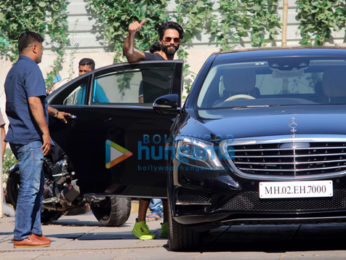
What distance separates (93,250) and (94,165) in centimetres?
116

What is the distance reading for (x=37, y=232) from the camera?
7.75 meters

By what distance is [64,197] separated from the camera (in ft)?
30.4

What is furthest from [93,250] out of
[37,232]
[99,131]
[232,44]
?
[232,44]

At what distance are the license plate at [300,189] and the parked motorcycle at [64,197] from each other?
A: 9.47 feet

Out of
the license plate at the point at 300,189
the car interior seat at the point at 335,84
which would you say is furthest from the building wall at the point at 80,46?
the license plate at the point at 300,189

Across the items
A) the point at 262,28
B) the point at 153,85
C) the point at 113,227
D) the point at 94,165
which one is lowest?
the point at 113,227

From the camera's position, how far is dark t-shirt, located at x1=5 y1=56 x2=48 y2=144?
7.47 m

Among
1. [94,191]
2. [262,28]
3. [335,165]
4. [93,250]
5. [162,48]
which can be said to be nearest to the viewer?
[335,165]

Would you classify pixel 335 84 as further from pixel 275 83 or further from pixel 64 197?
pixel 64 197

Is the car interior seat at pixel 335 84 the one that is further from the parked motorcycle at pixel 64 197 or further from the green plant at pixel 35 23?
the green plant at pixel 35 23

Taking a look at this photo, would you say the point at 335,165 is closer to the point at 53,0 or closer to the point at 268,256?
the point at 268,256

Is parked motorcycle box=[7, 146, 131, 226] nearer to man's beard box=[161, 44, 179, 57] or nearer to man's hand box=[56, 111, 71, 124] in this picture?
man's hand box=[56, 111, 71, 124]

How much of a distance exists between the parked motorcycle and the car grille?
2.77 meters

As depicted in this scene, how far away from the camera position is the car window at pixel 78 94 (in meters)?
8.73
